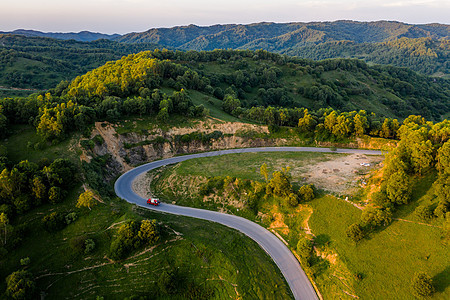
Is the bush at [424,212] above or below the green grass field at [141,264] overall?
above

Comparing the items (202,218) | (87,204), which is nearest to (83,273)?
(87,204)

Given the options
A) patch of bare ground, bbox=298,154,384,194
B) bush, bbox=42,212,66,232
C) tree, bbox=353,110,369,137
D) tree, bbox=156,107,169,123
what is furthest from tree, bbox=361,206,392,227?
tree, bbox=156,107,169,123

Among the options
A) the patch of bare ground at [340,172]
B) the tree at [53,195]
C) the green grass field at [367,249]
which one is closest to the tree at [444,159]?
the green grass field at [367,249]

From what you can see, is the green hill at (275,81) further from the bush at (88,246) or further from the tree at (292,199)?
the bush at (88,246)

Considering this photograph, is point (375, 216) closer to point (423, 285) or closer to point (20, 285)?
point (423, 285)

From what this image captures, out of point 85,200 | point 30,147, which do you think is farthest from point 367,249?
point 30,147

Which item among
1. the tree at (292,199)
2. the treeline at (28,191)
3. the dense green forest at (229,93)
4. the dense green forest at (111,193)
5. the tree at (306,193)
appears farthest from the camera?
the dense green forest at (229,93)
